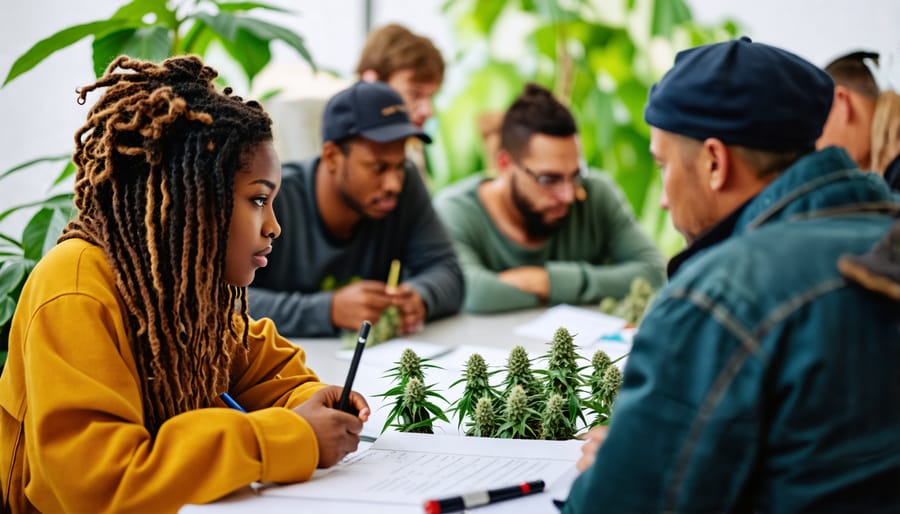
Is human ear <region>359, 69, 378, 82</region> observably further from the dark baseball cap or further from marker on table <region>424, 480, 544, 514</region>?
marker on table <region>424, 480, 544, 514</region>

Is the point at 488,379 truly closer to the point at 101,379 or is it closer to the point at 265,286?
the point at 101,379

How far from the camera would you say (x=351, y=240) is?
2746 mm

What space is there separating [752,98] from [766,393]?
0.37m

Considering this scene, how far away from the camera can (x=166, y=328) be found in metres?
1.23

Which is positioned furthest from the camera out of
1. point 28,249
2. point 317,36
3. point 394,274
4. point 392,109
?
point 317,36

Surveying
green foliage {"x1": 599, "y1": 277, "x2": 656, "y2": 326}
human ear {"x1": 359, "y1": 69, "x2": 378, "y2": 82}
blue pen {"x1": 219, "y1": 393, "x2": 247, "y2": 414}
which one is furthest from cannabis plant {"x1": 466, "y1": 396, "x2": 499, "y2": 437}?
human ear {"x1": 359, "y1": 69, "x2": 378, "y2": 82}

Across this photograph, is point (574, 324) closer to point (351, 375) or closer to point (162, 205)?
point (351, 375)

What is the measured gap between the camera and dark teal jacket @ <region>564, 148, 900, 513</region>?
87 centimetres

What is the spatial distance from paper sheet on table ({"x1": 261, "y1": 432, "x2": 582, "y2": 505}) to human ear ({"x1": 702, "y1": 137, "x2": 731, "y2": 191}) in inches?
17.0

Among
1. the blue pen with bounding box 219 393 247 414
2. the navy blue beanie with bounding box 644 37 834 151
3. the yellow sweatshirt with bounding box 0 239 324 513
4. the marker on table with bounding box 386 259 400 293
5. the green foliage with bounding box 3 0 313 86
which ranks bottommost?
the marker on table with bounding box 386 259 400 293

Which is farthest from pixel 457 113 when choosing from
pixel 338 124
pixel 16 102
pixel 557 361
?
pixel 557 361

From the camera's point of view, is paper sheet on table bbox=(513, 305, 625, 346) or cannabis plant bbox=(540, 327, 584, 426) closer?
cannabis plant bbox=(540, 327, 584, 426)

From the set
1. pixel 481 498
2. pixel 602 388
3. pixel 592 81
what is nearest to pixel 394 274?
pixel 602 388

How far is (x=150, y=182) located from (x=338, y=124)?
140 centimetres
